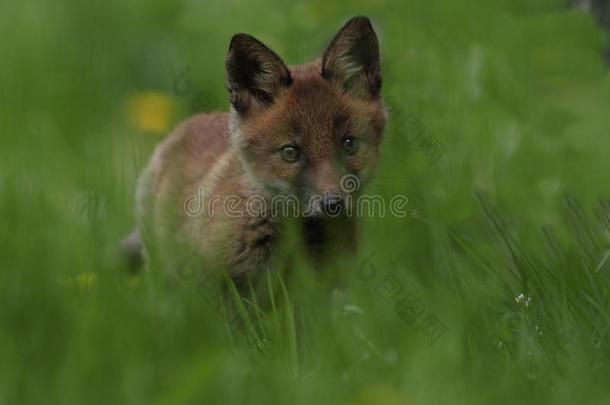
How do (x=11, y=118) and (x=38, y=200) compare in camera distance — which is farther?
(x=11, y=118)

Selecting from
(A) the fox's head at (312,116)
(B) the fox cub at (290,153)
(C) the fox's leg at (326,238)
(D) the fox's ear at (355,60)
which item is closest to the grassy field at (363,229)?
(C) the fox's leg at (326,238)

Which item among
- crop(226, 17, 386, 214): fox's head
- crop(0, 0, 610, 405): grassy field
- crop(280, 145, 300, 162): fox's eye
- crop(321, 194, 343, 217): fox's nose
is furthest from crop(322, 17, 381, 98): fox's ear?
crop(321, 194, 343, 217): fox's nose

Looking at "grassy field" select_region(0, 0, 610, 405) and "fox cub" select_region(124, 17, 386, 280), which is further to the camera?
"fox cub" select_region(124, 17, 386, 280)

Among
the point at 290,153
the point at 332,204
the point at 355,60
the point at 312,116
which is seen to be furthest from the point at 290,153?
the point at 355,60

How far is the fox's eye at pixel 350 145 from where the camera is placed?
14.8 feet

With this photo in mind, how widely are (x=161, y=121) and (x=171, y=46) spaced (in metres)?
0.91

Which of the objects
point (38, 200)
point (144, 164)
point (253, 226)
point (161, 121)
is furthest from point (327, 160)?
point (161, 121)

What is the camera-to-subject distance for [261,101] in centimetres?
470

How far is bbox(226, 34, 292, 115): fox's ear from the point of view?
4555 mm

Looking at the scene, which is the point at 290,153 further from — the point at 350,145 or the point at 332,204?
the point at 332,204

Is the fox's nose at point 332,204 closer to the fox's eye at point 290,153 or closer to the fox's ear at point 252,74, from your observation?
the fox's eye at point 290,153

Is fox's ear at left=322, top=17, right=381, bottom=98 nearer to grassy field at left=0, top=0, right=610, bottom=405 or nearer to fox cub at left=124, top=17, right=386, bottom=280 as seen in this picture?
fox cub at left=124, top=17, right=386, bottom=280

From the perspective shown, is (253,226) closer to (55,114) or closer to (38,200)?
(38,200)

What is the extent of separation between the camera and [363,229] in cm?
492
